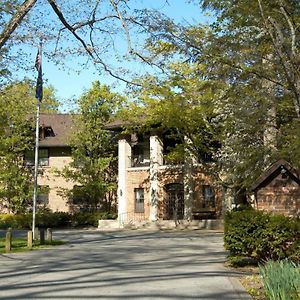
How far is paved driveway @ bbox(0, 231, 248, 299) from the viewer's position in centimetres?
1038

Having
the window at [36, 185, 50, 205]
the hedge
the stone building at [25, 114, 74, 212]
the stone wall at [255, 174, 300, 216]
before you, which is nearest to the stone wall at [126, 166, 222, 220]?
the hedge

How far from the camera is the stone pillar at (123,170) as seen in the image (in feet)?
140

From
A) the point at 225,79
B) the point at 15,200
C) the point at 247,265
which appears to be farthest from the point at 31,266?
the point at 15,200

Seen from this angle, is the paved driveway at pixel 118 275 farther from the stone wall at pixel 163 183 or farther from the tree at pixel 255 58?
the stone wall at pixel 163 183

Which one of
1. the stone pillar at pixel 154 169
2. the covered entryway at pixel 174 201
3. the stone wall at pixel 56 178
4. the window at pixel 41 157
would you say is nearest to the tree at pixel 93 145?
the stone wall at pixel 56 178

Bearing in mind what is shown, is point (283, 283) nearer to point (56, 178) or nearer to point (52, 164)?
point (56, 178)

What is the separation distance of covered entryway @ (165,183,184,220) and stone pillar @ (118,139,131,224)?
3.57m

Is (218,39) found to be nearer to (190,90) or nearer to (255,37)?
(255,37)

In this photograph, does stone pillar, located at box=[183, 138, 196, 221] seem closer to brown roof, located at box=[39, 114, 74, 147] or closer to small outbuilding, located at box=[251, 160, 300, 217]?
brown roof, located at box=[39, 114, 74, 147]

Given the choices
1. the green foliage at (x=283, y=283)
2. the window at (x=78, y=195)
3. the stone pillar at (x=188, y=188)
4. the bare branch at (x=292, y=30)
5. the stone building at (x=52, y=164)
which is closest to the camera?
the green foliage at (x=283, y=283)

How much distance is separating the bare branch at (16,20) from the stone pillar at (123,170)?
27586mm

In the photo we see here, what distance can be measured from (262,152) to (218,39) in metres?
4.95

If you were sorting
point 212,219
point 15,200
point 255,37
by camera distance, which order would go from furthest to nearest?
point 15,200, point 212,219, point 255,37

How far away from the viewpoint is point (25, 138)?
4459 cm
